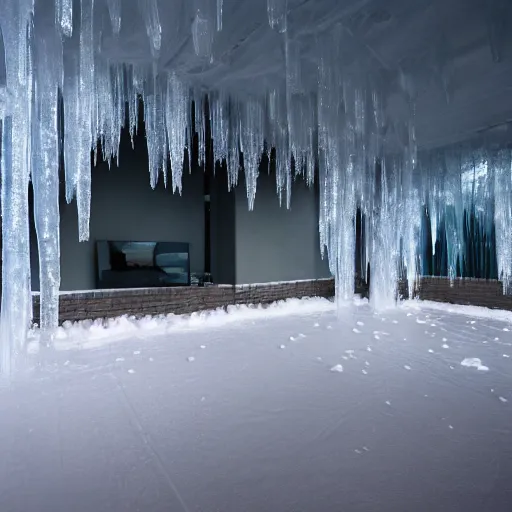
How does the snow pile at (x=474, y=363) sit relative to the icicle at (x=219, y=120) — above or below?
below

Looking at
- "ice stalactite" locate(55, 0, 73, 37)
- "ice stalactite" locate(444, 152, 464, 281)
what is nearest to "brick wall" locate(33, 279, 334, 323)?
"ice stalactite" locate(444, 152, 464, 281)

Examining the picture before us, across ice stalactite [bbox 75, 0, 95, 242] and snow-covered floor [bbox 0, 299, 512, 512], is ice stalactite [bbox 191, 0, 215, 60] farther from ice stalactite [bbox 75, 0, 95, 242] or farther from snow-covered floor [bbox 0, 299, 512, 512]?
snow-covered floor [bbox 0, 299, 512, 512]

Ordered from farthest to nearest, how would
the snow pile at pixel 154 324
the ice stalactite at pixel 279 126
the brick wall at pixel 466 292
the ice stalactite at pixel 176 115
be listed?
1. the brick wall at pixel 466 292
2. the ice stalactite at pixel 279 126
3. the ice stalactite at pixel 176 115
4. the snow pile at pixel 154 324

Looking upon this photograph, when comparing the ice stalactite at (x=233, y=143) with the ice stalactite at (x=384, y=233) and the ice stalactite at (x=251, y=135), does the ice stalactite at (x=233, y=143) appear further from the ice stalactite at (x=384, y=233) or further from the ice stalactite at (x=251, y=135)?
the ice stalactite at (x=384, y=233)

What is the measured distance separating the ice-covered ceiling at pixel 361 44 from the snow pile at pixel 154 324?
287 cm

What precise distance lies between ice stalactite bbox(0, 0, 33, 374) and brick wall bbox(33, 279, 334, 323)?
1907 mm

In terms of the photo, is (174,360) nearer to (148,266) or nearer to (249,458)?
(249,458)

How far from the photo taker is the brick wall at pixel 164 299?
4.55m

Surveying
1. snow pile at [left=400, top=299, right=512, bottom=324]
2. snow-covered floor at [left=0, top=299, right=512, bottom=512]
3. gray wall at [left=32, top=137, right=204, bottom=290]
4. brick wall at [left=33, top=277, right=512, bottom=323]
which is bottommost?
snow pile at [left=400, top=299, right=512, bottom=324]

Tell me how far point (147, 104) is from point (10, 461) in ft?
12.5

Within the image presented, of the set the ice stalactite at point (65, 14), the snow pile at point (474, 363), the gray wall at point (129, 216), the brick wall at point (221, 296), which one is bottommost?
the snow pile at point (474, 363)

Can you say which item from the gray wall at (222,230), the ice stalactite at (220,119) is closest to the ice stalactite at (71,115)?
the ice stalactite at (220,119)

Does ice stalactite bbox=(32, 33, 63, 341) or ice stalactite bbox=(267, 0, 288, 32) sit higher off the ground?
ice stalactite bbox=(267, 0, 288, 32)

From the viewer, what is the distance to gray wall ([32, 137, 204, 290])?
5.15 meters
